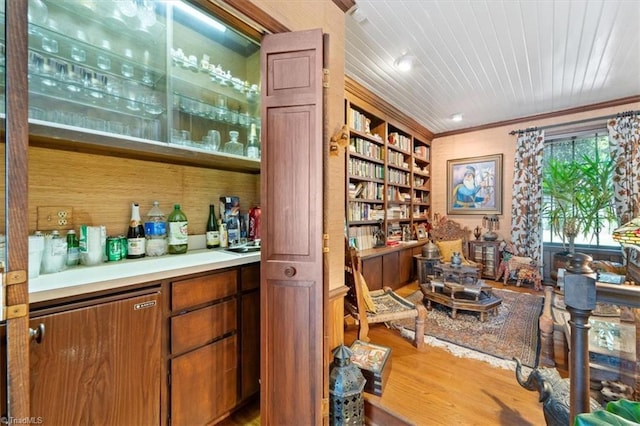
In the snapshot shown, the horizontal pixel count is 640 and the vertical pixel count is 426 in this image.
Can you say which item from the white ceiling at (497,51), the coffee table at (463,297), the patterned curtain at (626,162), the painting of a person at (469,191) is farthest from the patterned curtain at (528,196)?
the coffee table at (463,297)

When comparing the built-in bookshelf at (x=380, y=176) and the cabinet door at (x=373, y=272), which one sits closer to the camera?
the cabinet door at (x=373, y=272)

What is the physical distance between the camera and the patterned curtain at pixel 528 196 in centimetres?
396

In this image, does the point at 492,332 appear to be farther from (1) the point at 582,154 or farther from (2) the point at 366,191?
(1) the point at 582,154

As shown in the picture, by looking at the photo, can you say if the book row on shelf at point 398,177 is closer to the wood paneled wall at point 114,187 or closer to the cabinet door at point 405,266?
the cabinet door at point 405,266

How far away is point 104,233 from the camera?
137cm

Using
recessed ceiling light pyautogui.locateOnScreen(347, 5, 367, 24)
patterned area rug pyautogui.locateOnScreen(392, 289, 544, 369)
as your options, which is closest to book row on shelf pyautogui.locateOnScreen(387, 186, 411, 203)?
patterned area rug pyautogui.locateOnScreen(392, 289, 544, 369)

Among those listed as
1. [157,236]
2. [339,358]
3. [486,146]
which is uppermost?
[486,146]

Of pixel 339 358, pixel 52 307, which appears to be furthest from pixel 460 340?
pixel 52 307

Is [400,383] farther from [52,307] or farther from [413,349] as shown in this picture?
[52,307]

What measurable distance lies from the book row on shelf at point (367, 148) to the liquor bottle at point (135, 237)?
2318 mm

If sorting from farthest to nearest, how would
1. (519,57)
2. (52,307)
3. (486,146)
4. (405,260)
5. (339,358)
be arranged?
1. (486,146)
2. (405,260)
3. (519,57)
4. (339,358)
5. (52,307)

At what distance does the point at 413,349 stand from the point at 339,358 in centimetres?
98

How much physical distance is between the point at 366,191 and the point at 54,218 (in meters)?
2.96

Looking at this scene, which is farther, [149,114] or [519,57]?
[519,57]
